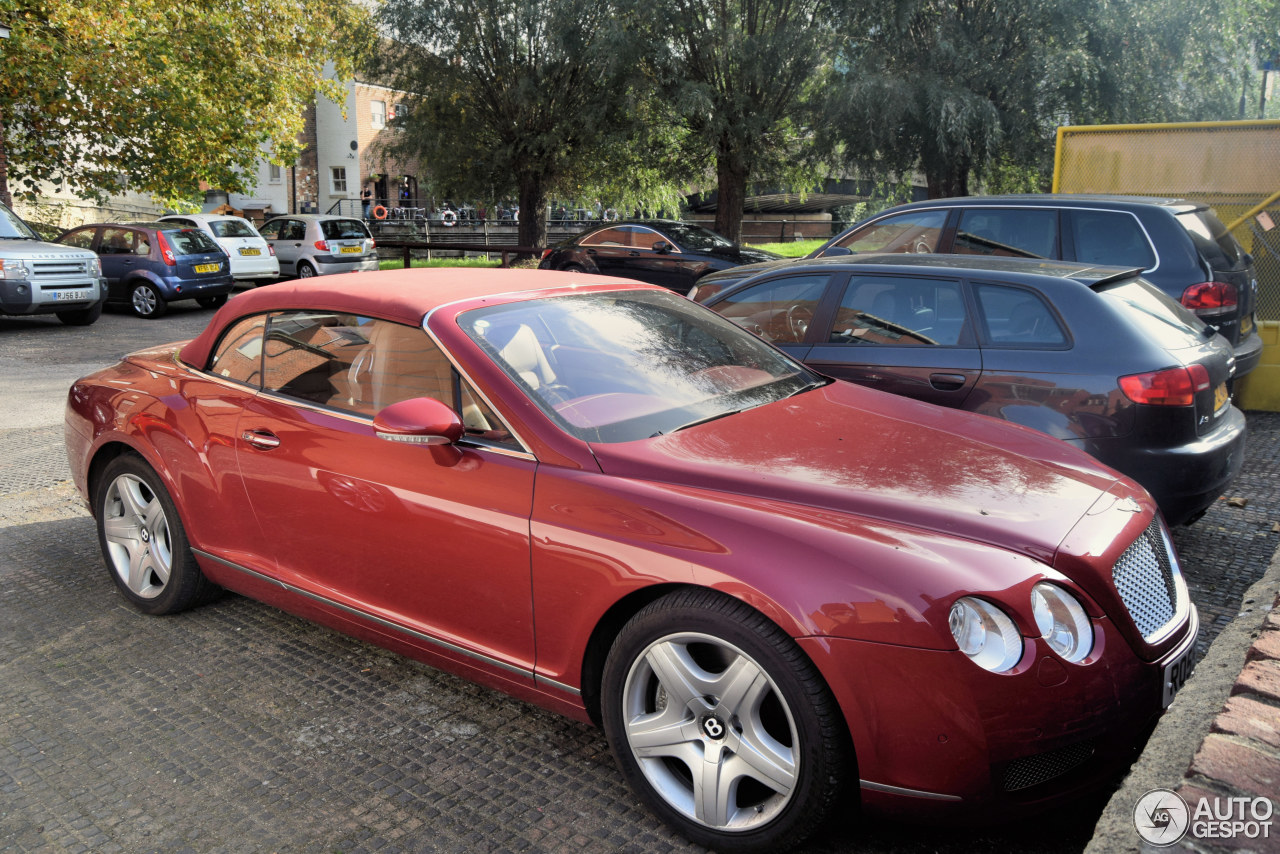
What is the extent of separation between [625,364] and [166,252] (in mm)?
15279

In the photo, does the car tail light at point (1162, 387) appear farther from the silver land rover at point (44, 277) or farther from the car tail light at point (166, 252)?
the car tail light at point (166, 252)

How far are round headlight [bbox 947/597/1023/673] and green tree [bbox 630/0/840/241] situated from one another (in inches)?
643

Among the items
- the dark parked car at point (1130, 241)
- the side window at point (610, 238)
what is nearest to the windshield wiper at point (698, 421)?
the dark parked car at point (1130, 241)

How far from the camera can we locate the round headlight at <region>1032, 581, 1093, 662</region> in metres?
2.34

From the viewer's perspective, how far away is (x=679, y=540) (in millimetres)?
2582

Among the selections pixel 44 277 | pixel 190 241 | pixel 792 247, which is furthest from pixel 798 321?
pixel 792 247

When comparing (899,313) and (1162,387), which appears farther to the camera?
(899,313)

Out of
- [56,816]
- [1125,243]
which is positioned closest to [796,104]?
[1125,243]

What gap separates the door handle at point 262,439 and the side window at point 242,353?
24cm

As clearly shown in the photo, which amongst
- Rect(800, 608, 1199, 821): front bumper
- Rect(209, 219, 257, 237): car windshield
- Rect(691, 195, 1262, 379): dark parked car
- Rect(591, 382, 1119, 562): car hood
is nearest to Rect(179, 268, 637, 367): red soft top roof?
Rect(591, 382, 1119, 562): car hood

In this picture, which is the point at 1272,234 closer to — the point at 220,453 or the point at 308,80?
the point at 220,453

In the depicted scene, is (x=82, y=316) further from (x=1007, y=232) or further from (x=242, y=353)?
(x=1007, y=232)

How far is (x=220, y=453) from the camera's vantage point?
12.6ft

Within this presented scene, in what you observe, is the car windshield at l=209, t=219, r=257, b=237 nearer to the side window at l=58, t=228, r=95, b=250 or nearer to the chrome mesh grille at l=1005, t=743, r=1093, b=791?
the side window at l=58, t=228, r=95, b=250
